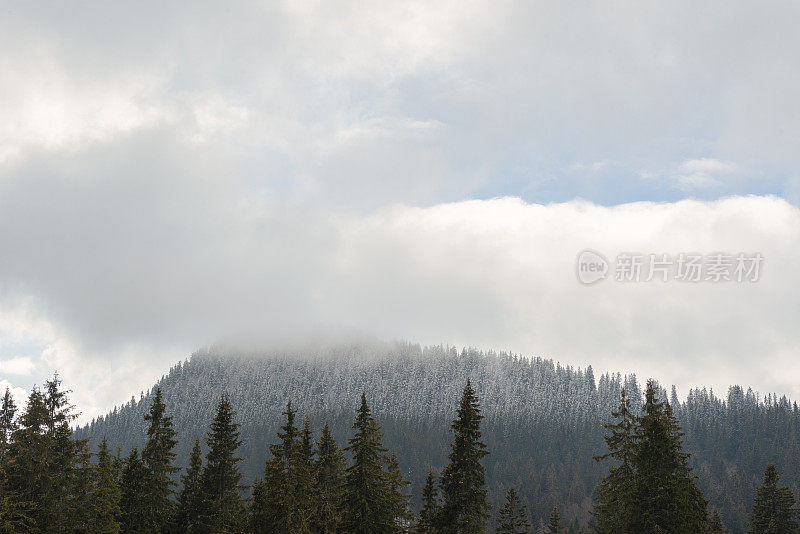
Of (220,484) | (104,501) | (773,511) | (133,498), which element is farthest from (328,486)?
(773,511)

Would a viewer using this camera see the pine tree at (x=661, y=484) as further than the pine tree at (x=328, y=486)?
A: No

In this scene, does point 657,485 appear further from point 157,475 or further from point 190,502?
point 157,475

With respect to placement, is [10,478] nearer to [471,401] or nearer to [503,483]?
[471,401]

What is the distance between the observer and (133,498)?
4622 centimetres

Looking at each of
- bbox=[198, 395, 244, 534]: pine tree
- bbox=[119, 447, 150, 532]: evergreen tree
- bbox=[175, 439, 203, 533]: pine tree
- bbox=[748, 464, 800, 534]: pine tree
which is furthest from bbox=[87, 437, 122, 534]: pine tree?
bbox=[748, 464, 800, 534]: pine tree

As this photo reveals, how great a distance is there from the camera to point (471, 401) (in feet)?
147

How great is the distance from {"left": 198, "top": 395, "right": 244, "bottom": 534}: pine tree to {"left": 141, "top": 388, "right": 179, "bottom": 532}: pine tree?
7.87 feet

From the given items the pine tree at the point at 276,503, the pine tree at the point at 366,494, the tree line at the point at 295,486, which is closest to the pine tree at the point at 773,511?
the tree line at the point at 295,486

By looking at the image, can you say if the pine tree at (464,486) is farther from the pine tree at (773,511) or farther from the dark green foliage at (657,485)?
the pine tree at (773,511)

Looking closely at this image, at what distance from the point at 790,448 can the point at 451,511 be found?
198441 millimetres

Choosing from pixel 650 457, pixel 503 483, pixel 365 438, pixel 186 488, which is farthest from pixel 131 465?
pixel 503 483

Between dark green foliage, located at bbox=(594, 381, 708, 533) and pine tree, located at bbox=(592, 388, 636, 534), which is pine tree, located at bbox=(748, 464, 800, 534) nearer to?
dark green foliage, located at bbox=(594, 381, 708, 533)

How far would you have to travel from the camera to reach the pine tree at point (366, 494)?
1619 inches

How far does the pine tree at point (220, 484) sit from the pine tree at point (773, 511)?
3975 cm
